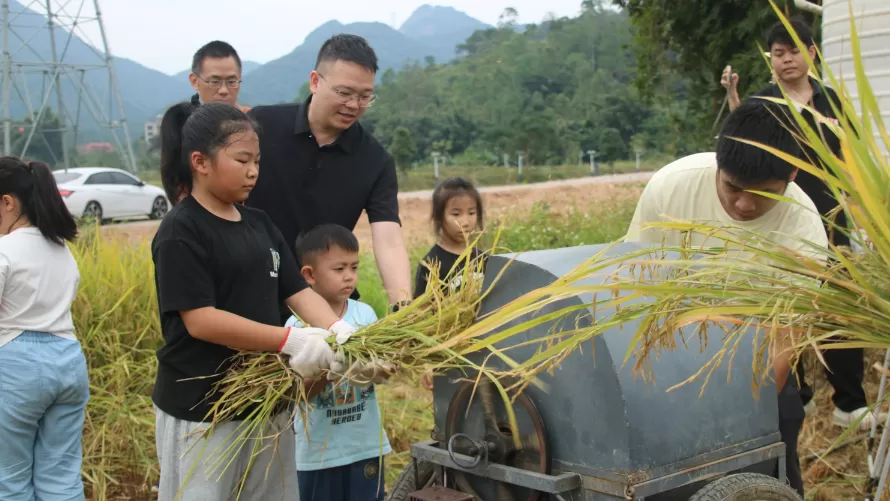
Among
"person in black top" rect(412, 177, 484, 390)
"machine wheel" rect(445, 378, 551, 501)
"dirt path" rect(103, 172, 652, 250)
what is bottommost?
A: "dirt path" rect(103, 172, 652, 250)

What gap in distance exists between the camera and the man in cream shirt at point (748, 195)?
8.68 ft

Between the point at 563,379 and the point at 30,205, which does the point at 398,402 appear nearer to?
the point at 30,205

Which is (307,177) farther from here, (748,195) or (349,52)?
(748,195)

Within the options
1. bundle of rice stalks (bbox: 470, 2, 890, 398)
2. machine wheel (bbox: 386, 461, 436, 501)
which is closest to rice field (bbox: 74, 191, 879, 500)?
machine wheel (bbox: 386, 461, 436, 501)

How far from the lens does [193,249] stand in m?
2.47

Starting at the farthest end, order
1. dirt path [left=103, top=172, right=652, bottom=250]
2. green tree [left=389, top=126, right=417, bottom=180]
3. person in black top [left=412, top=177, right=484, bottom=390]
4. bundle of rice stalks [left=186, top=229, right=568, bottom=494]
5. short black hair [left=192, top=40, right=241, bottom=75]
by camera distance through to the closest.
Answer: green tree [left=389, top=126, right=417, bottom=180], dirt path [left=103, top=172, right=652, bottom=250], short black hair [left=192, top=40, right=241, bottom=75], person in black top [left=412, top=177, right=484, bottom=390], bundle of rice stalks [left=186, top=229, right=568, bottom=494]

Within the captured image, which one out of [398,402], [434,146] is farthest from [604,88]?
[398,402]

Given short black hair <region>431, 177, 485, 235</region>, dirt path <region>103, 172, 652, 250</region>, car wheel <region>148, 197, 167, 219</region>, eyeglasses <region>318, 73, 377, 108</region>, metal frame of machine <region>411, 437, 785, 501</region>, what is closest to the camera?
metal frame of machine <region>411, 437, 785, 501</region>

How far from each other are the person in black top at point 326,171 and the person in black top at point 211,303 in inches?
26.0

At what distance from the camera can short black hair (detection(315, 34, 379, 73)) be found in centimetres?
323

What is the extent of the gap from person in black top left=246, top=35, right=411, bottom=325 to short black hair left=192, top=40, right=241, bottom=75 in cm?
84

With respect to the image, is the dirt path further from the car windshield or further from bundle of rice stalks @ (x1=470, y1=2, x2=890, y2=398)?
bundle of rice stalks @ (x1=470, y1=2, x2=890, y2=398)

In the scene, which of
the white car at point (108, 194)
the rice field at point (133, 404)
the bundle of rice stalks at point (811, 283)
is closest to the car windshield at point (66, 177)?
the white car at point (108, 194)

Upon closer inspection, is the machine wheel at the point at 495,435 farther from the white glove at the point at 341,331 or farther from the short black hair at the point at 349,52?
the short black hair at the point at 349,52
